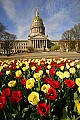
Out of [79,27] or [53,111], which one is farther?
[79,27]

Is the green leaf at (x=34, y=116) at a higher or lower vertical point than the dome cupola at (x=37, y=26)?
lower

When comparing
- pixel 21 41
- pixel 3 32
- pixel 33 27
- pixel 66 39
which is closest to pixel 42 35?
pixel 33 27

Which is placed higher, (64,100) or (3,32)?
(3,32)

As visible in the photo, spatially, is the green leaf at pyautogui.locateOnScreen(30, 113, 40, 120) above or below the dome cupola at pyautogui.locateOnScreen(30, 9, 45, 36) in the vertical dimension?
below

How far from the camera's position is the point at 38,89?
3.48 metres

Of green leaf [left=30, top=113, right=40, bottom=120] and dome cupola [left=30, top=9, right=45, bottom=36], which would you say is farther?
dome cupola [left=30, top=9, right=45, bottom=36]

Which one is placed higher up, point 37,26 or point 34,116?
point 37,26

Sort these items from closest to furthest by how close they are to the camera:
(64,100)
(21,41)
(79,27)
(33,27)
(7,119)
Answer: (7,119)
(64,100)
(79,27)
(33,27)
(21,41)

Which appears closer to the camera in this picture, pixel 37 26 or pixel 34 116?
pixel 34 116

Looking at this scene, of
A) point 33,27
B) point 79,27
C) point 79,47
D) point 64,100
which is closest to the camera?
point 64,100

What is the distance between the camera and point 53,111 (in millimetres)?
2975

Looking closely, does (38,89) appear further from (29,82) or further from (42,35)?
(42,35)

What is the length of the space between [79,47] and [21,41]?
223 ft

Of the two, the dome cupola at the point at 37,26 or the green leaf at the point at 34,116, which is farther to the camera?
the dome cupola at the point at 37,26
